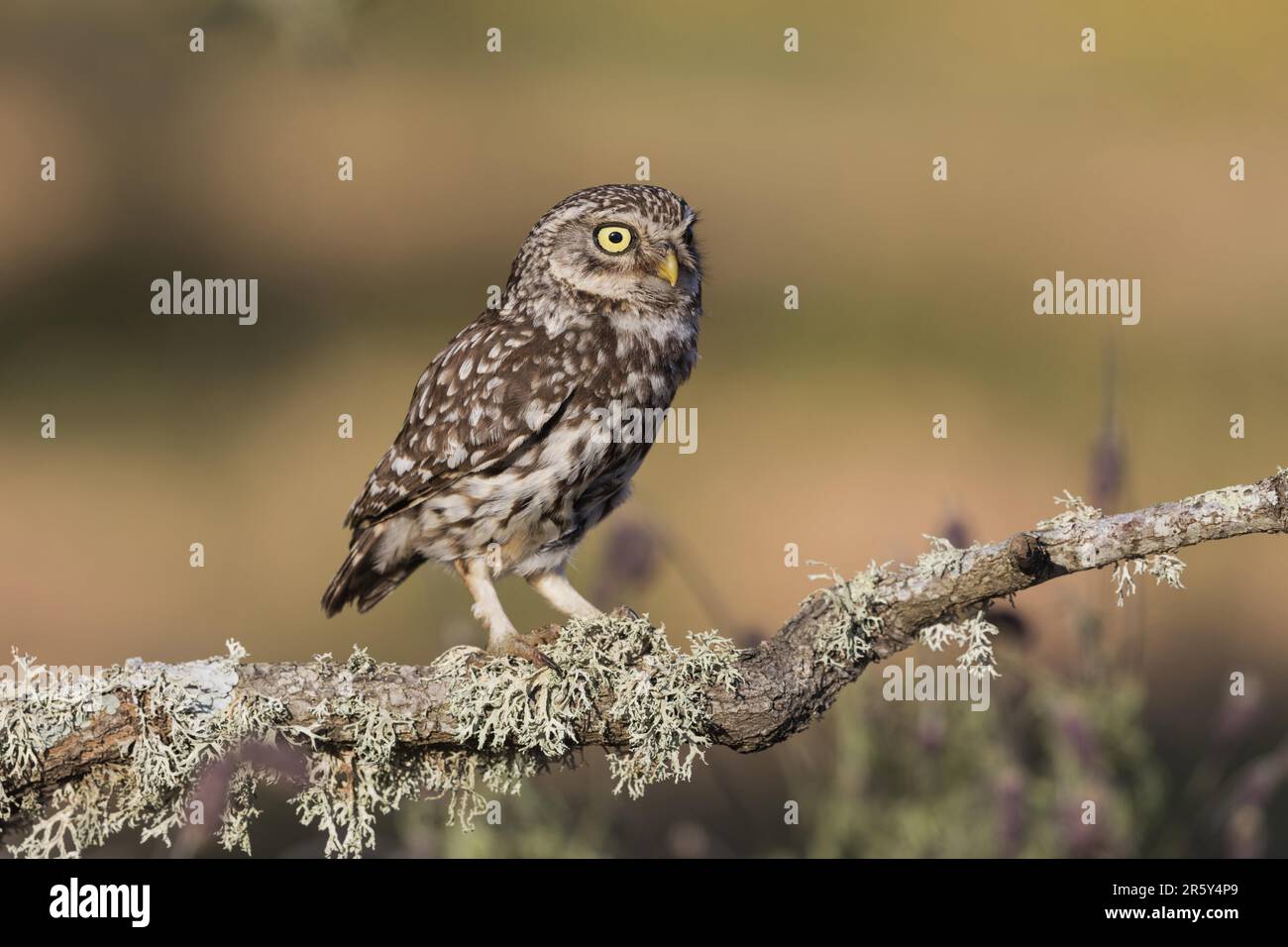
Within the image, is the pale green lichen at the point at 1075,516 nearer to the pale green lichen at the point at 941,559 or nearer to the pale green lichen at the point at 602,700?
the pale green lichen at the point at 941,559

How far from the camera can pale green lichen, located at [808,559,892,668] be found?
2574mm

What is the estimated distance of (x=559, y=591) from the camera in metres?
3.43

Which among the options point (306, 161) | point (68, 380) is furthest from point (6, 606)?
point (306, 161)

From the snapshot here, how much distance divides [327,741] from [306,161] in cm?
1027

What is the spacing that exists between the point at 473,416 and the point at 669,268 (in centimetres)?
62

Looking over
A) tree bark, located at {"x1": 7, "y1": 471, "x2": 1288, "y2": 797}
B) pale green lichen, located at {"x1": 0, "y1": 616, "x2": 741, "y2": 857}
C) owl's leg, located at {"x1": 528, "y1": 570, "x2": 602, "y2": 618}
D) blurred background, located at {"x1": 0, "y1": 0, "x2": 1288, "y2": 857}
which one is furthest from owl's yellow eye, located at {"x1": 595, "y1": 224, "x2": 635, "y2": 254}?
blurred background, located at {"x1": 0, "y1": 0, "x2": 1288, "y2": 857}

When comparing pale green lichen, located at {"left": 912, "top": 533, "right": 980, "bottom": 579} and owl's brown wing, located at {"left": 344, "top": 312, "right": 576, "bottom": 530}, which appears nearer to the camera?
pale green lichen, located at {"left": 912, "top": 533, "right": 980, "bottom": 579}

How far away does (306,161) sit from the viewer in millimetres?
11984

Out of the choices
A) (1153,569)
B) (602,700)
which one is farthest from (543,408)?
(1153,569)

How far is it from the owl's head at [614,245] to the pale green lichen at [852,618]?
43.3 inches

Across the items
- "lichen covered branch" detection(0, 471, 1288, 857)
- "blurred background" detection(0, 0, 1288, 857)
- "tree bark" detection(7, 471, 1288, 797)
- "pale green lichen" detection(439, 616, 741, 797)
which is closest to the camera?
"tree bark" detection(7, 471, 1288, 797)

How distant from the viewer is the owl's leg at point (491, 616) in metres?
2.76

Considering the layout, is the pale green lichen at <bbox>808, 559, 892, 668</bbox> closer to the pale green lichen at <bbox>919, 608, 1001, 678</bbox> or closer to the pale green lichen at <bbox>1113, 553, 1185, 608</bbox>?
the pale green lichen at <bbox>919, 608, 1001, 678</bbox>
